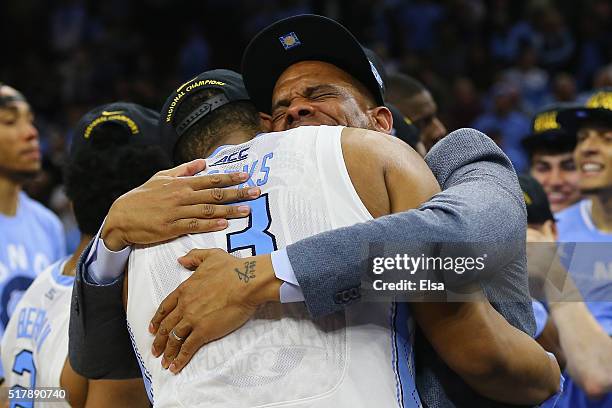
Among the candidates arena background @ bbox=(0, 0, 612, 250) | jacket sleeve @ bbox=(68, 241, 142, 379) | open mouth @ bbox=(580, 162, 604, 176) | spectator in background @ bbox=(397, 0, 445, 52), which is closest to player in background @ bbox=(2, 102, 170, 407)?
jacket sleeve @ bbox=(68, 241, 142, 379)

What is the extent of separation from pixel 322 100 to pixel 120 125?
3.56 feet

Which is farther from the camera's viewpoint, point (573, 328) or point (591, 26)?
point (591, 26)

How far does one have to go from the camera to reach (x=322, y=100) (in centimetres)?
234

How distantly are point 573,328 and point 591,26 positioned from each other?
296 inches

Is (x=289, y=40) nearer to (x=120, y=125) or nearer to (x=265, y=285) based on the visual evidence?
(x=265, y=285)

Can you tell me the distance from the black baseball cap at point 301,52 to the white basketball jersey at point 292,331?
378 mm

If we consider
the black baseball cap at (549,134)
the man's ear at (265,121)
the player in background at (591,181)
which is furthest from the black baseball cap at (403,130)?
the black baseball cap at (549,134)

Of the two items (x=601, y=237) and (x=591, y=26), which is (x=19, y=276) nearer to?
(x=601, y=237)

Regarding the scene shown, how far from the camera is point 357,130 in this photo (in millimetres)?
2025

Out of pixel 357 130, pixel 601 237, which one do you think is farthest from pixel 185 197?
pixel 601 237

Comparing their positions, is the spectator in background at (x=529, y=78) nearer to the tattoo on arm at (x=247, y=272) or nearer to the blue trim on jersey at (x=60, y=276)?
the blue trim on jersey at (x=60, y=276)

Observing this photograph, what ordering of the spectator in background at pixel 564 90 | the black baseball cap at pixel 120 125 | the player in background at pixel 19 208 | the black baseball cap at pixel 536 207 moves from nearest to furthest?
the black baseball cap at pixel 120 125 → the black baseball cap at pixel 536 207 → the player in background at pixel 19 208 → the spectator in background at pixel 564 90

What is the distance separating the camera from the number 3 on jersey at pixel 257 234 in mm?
1942

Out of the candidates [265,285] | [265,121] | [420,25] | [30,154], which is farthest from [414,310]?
[420,25]
